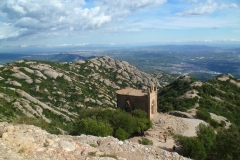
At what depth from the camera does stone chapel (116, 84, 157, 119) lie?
4868 centimetres

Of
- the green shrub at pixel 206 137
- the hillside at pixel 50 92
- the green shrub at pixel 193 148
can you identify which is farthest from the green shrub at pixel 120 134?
the hillside at pixel 50 92

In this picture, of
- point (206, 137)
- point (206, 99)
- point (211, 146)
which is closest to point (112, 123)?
point (206, 137)

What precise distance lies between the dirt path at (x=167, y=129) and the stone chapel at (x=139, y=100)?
8.08 ft

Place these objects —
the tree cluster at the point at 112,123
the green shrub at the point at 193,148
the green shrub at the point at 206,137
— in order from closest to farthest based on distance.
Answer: the green shrub at the point at 193,148
the green shrub at the point at 206,137
the tree cluster at the point at 112,123

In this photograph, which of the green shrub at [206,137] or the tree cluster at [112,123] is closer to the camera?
the green shrub at [206,137]

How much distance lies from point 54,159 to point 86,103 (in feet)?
223

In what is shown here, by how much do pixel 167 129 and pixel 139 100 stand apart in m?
9.61

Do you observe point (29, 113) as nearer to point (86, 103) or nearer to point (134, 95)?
point (134, 95)

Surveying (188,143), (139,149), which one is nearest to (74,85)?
(188,143)

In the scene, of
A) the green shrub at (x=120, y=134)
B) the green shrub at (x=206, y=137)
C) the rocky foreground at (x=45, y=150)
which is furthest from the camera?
the green shrub at (x=120, y=134)

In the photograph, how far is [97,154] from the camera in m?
16.4

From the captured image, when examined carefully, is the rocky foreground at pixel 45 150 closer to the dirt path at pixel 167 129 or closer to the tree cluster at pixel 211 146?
the tree cluster at pixel 211 146

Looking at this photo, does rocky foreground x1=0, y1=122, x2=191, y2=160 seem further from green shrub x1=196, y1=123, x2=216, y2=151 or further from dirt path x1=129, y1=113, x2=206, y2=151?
dirt path x1=129, y1=113, x2=206, y2=151

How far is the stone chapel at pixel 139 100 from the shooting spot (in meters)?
48.7
